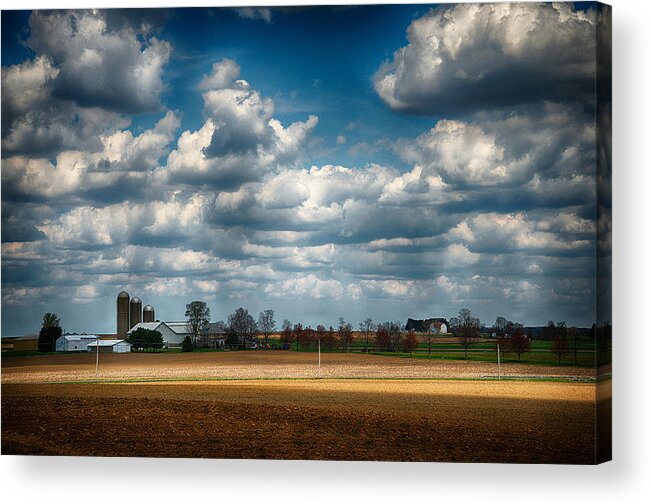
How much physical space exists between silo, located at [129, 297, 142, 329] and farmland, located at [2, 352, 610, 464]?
0.67 meters

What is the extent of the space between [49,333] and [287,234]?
3988 millimetres

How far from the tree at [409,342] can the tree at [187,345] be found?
3.35m

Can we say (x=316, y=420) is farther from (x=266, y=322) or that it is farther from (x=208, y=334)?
(x=208, y=334)

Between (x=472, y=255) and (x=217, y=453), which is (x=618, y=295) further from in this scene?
(x=217, y=453)

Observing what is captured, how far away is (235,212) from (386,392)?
359 cm

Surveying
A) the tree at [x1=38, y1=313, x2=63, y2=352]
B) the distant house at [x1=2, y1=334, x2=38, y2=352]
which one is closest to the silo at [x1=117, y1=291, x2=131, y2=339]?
the tree at [x1=38, y1=313, x2=63, y2=352]

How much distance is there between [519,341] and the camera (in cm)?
1546

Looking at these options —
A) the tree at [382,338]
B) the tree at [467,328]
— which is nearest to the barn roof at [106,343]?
the tree at [382,338]

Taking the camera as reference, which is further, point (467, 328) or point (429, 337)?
point (429, 337)

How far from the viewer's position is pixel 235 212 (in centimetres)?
1605

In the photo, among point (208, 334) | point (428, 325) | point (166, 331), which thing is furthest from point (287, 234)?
point (428, 325)

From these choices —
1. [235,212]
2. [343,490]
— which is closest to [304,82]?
[235,212]

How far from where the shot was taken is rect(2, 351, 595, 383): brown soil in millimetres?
16250

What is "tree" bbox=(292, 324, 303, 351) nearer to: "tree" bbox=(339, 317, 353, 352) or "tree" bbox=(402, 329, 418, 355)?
"tree" bbox=(339, 317, 353, 352)
